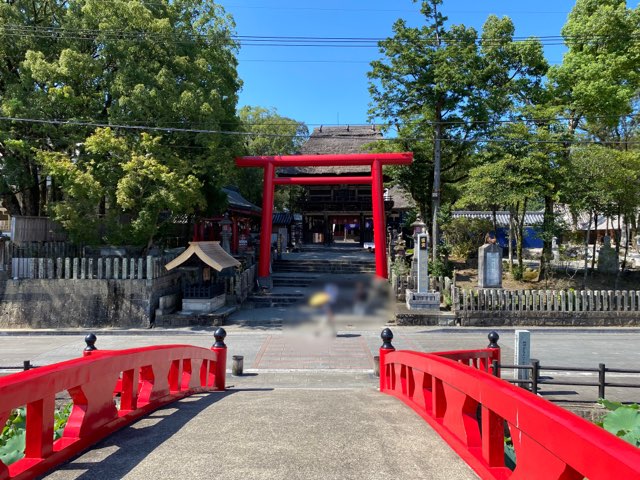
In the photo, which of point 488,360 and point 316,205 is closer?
point 488,360

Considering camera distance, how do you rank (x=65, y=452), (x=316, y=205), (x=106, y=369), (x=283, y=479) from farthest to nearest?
(x=316, y=205), (x=106, y=369), (x=65, y=452), (x=283, y=479)

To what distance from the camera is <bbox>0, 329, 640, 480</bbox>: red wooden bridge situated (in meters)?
2.02

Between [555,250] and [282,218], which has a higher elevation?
[282,218]

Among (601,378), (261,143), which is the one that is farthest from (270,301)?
(261,143)

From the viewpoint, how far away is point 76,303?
46.8 ft

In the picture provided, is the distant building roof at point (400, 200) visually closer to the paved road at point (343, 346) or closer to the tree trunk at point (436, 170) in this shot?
the tree trunk at point (436, 170)

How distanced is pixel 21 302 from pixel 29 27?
9.13 metres

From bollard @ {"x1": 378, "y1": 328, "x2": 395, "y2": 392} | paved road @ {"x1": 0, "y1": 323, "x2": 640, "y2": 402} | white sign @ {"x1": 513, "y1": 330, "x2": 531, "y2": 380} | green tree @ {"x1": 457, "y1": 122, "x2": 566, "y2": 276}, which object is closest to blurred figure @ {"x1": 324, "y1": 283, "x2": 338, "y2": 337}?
paved road @ {"x1": 0, "y1": 323, "x2": 640, "y2": 402}

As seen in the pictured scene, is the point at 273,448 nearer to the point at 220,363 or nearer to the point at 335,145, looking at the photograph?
the point at 220,363

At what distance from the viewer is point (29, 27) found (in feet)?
47.3

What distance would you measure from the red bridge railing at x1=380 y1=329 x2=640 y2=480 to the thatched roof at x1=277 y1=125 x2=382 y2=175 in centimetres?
2257

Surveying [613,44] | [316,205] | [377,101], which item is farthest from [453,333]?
[316,205]

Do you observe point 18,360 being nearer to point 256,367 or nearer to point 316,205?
point 256,367

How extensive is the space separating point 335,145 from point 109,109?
20.3 metres
